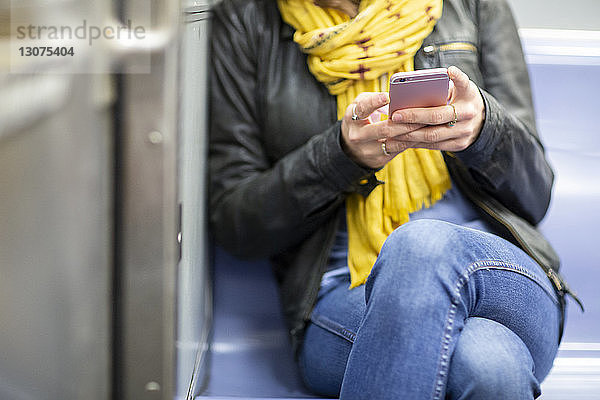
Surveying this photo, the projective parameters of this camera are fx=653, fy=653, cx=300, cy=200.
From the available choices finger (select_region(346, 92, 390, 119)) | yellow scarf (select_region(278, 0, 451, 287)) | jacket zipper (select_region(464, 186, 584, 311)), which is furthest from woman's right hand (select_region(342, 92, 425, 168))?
jacket zipper (select_region(464, 186, 584, 311))

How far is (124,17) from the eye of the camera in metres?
0.64

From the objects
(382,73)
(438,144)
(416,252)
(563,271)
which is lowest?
(563,271)

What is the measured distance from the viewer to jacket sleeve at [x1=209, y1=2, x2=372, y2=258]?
108cm

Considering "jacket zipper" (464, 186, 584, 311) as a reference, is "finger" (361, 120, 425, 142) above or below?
above

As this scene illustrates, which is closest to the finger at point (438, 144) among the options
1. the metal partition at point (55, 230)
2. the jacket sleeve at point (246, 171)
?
the jacket sleeve at point (246, 171)

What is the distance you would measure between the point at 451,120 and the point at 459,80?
6cm

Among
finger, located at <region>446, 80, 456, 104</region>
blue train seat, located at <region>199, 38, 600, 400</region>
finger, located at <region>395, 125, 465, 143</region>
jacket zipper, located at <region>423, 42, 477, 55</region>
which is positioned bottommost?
blue train seat, located at <region>199, 38, 600, 400</region>

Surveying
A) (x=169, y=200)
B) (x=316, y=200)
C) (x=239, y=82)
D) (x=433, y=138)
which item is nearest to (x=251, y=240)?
(x=316, y=200)

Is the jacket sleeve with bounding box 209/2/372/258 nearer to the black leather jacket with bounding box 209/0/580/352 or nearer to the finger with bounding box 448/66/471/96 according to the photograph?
the black leather jacket with bounding box 209/0/580/352

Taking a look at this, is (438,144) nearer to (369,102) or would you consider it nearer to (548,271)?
(369,102)

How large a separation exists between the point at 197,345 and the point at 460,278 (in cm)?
45

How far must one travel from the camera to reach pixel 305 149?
1.05 m

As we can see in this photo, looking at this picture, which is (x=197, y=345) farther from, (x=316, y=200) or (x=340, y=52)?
(x=340, y=52)

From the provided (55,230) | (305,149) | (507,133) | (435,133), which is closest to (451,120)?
(435,133)
